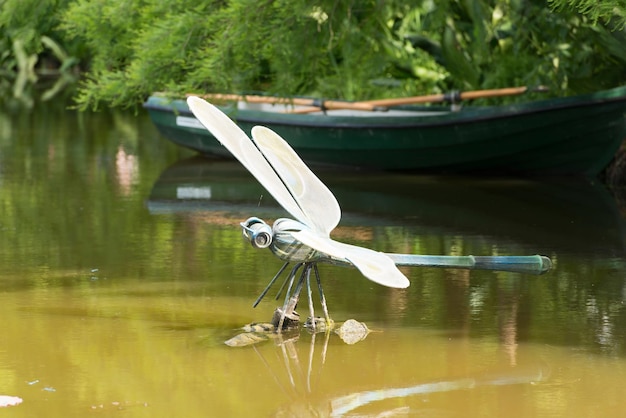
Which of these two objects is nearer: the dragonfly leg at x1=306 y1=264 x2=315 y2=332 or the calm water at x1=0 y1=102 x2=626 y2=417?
the calm water at x1=0 y1=102 x2=626 y2=417

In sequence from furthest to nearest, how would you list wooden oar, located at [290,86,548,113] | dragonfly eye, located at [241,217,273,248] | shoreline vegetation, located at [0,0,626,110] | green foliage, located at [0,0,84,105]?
green foliage, located at [0,0,84,105] < wooden oar, located at [290,86,548,113] < shoreline vegetation, located at [0,0,626,110] < dragonfly eye, located at [241,217,273,248]

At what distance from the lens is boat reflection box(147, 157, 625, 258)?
1094 centimetres

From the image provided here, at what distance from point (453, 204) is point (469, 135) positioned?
7.04 feet

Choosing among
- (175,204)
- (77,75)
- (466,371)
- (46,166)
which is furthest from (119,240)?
(77,75)

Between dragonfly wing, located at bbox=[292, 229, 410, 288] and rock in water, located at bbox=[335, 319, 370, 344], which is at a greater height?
dragonfly wing, located at bbox=[292, 229, 410, 288]

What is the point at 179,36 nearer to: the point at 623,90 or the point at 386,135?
the point at 386,135

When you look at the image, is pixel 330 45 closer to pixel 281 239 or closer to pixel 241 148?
pixel 241 148

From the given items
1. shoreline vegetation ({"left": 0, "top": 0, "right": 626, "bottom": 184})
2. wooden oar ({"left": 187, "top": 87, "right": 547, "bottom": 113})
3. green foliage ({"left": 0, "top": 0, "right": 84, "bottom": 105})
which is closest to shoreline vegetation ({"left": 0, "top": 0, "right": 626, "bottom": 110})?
shoreline vegetation ({"left": 0, "top": 0, "right": 626, "bottom": 184})

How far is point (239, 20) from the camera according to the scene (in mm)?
12117

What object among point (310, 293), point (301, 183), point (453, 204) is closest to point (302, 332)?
point (310, 293)

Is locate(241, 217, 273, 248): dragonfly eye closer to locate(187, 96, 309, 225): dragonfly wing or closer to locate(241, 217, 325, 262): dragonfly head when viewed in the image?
locate(241, 217, 325, 262): dragonfly head

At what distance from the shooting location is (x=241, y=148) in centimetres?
677

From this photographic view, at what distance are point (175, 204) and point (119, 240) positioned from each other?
232 centimetres

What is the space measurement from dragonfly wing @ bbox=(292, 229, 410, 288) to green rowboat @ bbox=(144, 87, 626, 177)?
759 cm
